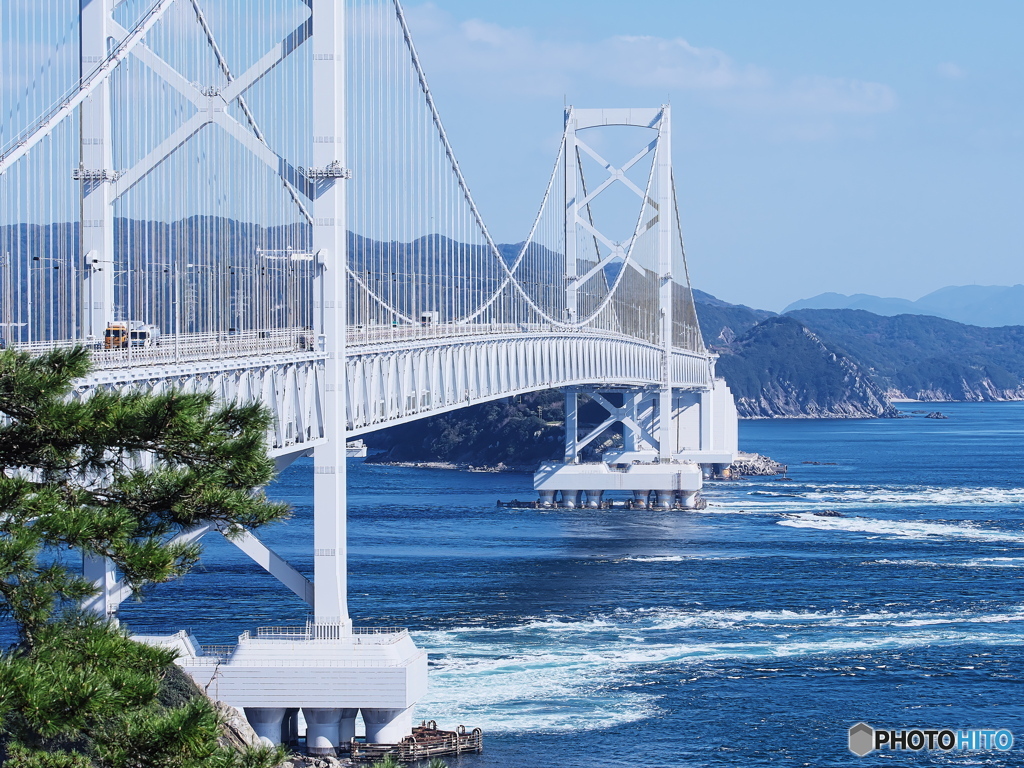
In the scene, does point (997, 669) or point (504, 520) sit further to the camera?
point (504, 520)

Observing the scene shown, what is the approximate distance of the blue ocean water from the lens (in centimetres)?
2855

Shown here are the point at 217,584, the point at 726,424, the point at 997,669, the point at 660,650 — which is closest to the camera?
the point at 997,669

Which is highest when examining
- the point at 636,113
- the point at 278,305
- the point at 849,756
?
the point at 636,113

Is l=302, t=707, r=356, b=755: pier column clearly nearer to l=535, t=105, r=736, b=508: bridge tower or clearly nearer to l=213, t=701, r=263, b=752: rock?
l=213, t=701, r=263, b=752: rock

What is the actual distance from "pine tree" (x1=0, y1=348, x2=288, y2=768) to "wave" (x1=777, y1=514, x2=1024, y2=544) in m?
49.6

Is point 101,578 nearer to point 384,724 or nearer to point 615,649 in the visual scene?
point 384,724

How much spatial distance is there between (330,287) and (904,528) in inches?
1545

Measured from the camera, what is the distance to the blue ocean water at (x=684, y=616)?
93.7ft

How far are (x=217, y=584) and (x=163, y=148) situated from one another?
69.0 feet

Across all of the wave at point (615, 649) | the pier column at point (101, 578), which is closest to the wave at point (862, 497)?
the wave at point (615, 649)

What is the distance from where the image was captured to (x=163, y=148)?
25812 mm

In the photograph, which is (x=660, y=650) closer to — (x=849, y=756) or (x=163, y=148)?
(x=849, y=756)

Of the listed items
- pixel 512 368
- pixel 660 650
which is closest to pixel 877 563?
pixel 512 368

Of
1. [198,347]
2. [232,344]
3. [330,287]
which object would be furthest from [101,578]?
[330,287]
